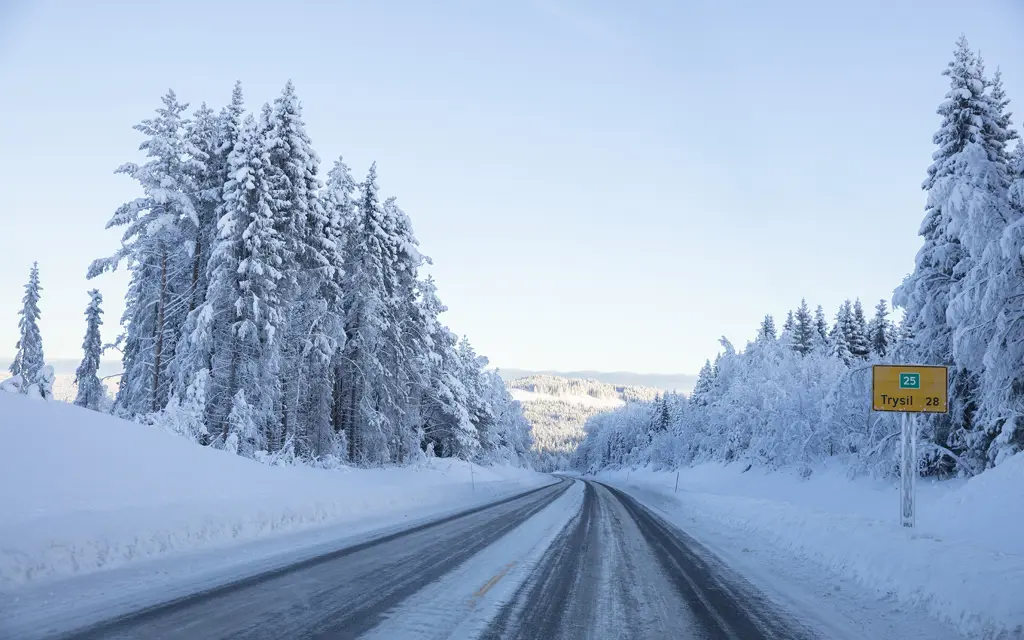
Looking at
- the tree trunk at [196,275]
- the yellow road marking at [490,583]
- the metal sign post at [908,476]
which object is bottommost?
the yellow road marking at [490,583]

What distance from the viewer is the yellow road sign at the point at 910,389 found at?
13422mm

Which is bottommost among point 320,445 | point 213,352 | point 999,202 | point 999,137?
point 320,445

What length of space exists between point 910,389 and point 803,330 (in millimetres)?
65903

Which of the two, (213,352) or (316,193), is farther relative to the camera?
(316,193)

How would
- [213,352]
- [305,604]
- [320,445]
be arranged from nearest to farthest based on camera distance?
[305,604], [213,352], [320,445]

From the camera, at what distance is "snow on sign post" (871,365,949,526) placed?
13.3 meters

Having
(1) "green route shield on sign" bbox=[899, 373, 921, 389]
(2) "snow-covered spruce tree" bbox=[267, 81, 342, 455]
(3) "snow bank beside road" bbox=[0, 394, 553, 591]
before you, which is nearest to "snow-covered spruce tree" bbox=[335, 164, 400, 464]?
(2) "snow-covered spruce tree" bbox=[267, 81, 342, 455]

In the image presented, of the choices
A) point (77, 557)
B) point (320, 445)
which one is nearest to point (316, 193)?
point (320, 445)

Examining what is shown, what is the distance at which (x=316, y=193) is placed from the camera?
27.0 meters

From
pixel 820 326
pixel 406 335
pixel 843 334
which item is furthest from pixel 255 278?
pixel 820 326

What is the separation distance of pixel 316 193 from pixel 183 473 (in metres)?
15.6

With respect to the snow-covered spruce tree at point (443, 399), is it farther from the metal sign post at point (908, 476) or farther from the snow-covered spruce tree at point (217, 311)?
the metal sign post at point (908, 476)

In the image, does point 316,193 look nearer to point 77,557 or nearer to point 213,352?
point 213,352

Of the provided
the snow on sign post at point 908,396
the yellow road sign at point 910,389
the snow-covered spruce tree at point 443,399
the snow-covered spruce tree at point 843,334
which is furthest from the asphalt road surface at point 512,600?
the snow-covered spruce tree at point 843,334
